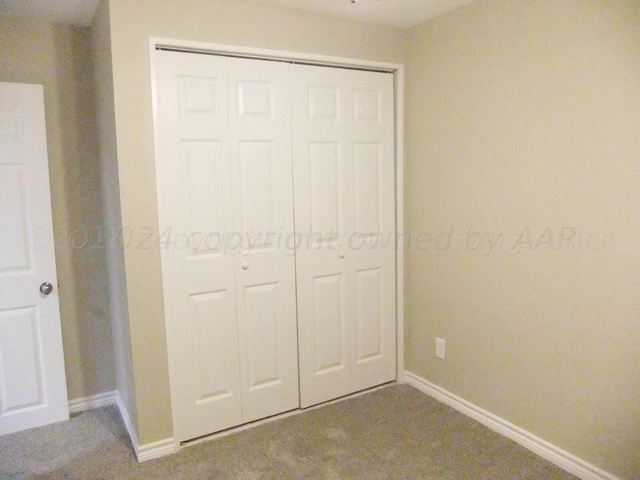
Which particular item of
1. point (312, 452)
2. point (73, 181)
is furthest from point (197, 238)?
point (312, 452)

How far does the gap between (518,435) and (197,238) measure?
6.43 feet

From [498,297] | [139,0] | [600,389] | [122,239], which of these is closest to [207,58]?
[139,0]

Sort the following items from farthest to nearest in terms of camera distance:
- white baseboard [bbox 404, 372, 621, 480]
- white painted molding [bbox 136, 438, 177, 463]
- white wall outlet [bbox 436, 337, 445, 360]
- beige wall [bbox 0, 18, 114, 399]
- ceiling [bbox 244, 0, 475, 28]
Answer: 1. white wall outlet [bbox 436, 337, 445, 360]
2. beige wall [bbox 0, 18, 114, 399]
3. ceiling [bbox 244, 0, 475, 28]
4. white painted molding [bbox 136, 438, 177, 463]
5. white baseboard [bbox 404, 372, 621, 480]

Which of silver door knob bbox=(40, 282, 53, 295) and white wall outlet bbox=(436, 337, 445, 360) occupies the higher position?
silver door knob bbox=(40, 282, 53, 295)

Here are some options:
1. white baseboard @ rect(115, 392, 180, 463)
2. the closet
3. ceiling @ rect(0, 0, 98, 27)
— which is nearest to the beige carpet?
white baseboard @ rect(115, 392, 180, 463)

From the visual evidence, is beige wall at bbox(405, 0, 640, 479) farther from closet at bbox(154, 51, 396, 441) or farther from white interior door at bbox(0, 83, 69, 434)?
white interior door at bbox(0, 83, 69, 434)

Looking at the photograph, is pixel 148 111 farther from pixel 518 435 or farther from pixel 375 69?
pixel 518 435

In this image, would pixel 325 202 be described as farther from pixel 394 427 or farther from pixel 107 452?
pixel 107 452

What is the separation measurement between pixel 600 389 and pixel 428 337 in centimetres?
109

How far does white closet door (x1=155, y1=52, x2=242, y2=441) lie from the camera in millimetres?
2301

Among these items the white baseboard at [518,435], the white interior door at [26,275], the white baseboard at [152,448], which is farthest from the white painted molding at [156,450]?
the white baseboard at [518,435]

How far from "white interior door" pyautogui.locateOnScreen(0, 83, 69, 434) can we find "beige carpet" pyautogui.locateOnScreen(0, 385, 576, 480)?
214 mm

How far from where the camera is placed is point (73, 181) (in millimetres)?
2805

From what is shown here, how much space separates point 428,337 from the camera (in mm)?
3002
